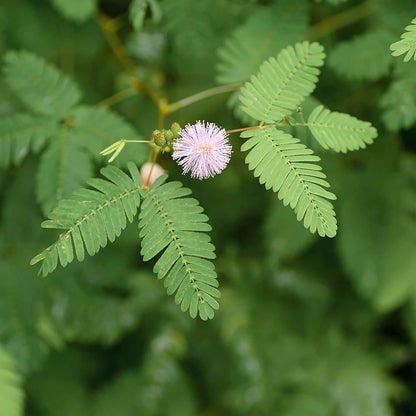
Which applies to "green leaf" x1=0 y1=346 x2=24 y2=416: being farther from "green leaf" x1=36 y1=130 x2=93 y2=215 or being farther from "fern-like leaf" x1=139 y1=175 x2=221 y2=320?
"fern-like leaf" x1=139 y1=175 x2=221 y2=320

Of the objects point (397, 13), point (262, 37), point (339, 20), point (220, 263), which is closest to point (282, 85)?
point (262, 37)

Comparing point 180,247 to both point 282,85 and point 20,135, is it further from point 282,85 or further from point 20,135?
point 20,135

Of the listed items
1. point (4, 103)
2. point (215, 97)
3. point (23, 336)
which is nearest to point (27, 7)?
point (4, 103)

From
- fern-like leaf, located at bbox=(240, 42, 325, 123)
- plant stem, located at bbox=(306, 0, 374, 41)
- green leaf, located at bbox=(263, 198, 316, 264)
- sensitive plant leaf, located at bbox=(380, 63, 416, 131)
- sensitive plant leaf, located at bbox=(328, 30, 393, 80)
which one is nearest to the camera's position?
fern-like leaf, located at bbox=(240, 42, 325, 123)

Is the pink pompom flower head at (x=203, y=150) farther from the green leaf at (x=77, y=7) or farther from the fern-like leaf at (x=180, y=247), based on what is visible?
the green leaf at (x=77, y=7)

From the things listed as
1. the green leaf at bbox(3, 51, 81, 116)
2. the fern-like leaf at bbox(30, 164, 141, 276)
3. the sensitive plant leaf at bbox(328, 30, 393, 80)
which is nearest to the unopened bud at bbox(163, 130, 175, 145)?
the fern-like leaf at bbox(30, 164, 141, 276)

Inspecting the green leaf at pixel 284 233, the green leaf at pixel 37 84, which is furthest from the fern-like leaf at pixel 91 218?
the green leaf at pixel 284 233
